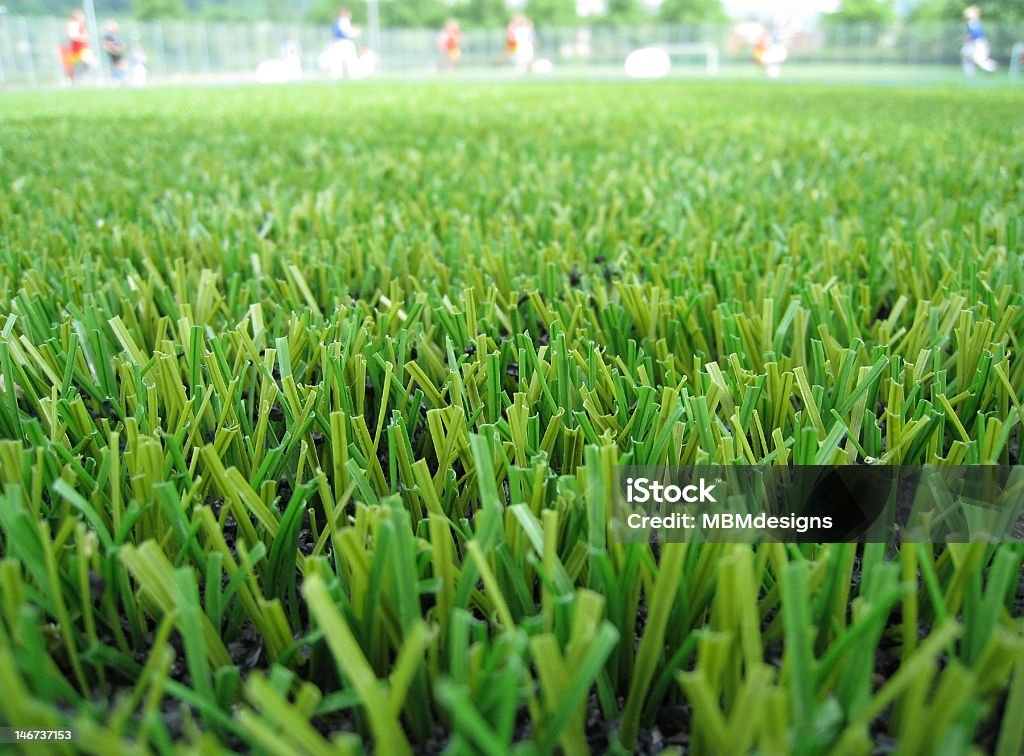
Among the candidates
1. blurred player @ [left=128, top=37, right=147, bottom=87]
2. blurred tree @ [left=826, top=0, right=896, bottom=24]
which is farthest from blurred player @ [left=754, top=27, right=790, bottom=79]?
blurred tree @ [left=826, top=0, right=896, bottom=24]

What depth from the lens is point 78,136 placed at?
4.98m

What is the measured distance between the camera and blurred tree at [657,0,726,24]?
75.1m

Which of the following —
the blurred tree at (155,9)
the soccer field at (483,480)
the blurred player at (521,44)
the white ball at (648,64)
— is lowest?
the soccer field at (483,480)

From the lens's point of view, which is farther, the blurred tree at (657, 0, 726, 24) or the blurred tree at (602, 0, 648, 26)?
the blurred tree at (657, 0, 726, 24)

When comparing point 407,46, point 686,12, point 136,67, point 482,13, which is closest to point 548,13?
point 482,13

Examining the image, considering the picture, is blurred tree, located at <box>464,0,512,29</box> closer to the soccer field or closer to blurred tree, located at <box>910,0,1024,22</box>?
blurred tree, located at <box>910,0,1024,22</box>

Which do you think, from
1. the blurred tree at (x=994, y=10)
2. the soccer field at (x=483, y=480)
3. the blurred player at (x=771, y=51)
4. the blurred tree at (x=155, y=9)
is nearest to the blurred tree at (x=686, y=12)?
the blurred tree at (x=994, y=10)

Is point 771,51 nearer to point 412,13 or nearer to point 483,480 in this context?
point 483,480

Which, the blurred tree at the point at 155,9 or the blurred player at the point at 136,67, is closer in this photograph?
the blurred player at the point at 136,67

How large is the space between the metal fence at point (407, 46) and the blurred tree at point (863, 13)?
23.7 m

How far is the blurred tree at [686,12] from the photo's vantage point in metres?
75.1

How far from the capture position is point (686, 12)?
75.2 meters

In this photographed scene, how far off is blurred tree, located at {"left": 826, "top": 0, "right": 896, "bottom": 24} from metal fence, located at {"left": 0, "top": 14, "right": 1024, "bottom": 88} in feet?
77.8

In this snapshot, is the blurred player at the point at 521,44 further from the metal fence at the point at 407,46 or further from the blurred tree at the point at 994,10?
the blurred tree at the point at 994,10
